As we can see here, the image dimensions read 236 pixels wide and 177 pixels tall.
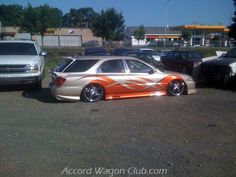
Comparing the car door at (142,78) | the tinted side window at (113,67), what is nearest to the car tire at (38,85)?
the tinted side window at (113,67)

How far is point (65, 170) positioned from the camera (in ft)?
18.6

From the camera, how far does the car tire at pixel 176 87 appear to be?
12.5 m

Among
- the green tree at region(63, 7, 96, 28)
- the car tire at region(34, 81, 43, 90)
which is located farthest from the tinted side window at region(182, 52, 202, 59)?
the green tree at region(63, 7, 96, 28)

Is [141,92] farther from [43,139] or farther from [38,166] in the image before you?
[38,166]

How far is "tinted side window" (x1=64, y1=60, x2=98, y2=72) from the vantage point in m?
11.5

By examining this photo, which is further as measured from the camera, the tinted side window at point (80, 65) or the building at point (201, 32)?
the building at point (201, 32)

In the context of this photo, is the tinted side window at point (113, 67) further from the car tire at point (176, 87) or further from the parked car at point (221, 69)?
the parked car at point (221, 69)

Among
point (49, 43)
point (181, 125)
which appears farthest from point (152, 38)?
point (181, 125)

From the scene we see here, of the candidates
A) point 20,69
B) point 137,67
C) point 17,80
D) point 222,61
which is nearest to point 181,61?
point 222,61

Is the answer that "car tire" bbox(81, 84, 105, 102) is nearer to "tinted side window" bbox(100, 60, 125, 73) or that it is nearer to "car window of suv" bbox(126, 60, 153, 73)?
"tinted side window" bbox(100, 60, 125, 73)

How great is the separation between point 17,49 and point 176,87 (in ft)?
20.6

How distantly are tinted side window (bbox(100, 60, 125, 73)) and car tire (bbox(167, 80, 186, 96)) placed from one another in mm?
1679

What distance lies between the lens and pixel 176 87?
1262 centimetres

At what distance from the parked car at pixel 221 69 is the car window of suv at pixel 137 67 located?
373 centimetres
